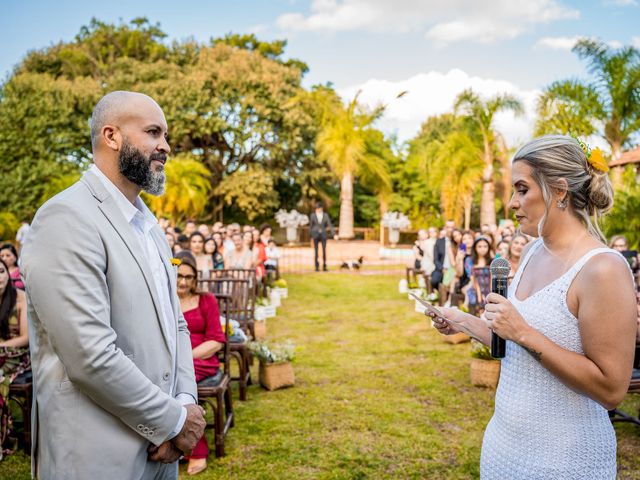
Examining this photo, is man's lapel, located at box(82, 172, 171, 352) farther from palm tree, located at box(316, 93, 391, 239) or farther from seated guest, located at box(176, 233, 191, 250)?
palm tree, located at box(316, 93, 391, 239)

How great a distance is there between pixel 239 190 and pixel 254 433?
23725mm

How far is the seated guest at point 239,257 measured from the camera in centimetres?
1054

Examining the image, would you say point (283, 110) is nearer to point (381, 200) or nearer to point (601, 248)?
point (381, 200)

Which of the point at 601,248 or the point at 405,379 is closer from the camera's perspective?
the point at 601,248

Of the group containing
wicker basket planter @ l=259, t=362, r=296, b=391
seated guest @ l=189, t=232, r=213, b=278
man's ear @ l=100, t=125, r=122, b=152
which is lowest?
wicker basket planter @ l=259, t=362, r=296, b=391

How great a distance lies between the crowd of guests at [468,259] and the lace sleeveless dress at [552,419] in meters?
3.62

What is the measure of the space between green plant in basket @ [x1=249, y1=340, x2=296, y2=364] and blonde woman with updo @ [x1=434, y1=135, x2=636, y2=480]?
4381 mm

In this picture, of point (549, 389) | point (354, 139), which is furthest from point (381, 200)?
point (549, 389)

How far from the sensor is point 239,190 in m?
28.1

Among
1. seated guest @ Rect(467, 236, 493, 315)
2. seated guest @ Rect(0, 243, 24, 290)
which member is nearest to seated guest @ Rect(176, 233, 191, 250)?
seated guest @ Rect(0, 243, 24, 290)

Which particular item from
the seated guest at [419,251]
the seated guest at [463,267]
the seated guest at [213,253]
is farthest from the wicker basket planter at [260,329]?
the seated guest at [419,251]

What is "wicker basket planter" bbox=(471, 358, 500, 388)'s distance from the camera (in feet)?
20.1

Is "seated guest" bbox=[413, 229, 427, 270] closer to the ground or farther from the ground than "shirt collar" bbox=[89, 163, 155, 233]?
closer to the ground

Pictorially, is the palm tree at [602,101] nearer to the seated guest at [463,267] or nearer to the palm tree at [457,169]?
the palm tree at [457,169]
